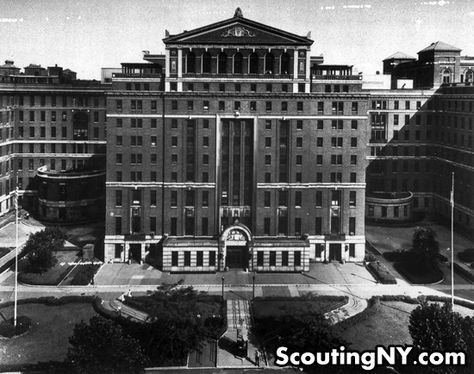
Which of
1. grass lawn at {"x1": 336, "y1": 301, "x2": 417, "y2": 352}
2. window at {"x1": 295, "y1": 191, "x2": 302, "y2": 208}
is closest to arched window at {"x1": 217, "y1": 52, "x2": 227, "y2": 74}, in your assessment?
window at {"x1": 295, "y1": 191, "x2": 302, "y2": 208}

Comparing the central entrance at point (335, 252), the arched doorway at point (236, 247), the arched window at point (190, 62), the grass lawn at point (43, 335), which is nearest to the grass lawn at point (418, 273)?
the central entrance at point (335, 252)

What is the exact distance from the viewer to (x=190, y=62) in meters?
82.0

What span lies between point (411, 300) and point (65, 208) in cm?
6925

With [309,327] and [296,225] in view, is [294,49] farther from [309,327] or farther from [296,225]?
[309,327]

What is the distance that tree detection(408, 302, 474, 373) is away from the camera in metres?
45.3

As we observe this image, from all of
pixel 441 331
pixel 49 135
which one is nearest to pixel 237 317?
pixel 441 331

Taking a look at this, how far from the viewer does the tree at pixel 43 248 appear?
7574 centimetres

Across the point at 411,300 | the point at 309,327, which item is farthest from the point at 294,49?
the point at 309,327

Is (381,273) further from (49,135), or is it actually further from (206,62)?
(49,135)

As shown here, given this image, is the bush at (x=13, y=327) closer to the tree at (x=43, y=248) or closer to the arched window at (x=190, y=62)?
the tree at (x=43, y=248)

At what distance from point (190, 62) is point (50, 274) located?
3700 cm

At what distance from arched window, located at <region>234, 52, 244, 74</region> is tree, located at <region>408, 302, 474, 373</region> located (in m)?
46.8

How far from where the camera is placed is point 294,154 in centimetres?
8250

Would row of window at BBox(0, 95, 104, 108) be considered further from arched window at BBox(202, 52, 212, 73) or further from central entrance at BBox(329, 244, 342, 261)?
central entrance at BBox(329, 244, 342, 261)
